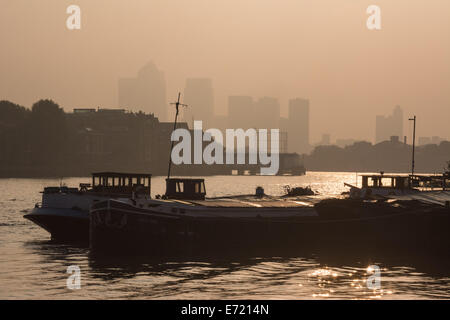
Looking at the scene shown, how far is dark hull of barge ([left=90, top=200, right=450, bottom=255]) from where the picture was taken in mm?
50250

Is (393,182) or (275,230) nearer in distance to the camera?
(275,230)

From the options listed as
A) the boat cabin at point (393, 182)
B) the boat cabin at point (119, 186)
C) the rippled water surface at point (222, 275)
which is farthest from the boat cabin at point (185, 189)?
the boat cabin at point (393, 182)

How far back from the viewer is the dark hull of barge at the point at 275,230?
5025 centimetres

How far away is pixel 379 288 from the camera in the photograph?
37.5m

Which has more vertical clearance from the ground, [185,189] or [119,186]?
[119,186]

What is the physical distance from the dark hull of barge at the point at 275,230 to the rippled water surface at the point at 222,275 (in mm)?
1330

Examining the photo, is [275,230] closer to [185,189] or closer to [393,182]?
[185,189]

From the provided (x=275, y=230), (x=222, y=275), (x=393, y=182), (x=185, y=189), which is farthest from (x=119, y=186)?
(x=393, y=182)

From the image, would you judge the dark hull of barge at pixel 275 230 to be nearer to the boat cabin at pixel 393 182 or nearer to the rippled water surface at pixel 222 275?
the rippled water surface at pixel 222 275

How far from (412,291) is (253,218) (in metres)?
18.4

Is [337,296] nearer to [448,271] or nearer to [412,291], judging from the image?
[412,291]

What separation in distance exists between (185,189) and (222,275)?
2036cm

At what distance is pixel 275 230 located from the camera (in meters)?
54.3
